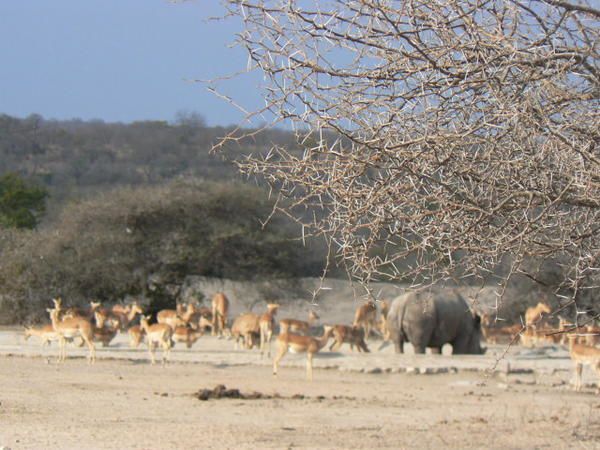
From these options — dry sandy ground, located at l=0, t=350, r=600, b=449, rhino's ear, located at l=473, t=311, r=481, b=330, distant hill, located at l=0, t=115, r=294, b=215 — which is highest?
distant hill, located at l=0, t=115, r=294, b=215

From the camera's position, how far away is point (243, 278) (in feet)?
108

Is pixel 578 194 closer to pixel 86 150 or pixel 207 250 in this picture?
pixel 207 250

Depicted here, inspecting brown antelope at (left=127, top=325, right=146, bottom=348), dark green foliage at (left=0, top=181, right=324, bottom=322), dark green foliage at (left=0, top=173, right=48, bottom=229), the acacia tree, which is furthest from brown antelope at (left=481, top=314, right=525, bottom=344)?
the acacia tree

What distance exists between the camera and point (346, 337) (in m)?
22.8

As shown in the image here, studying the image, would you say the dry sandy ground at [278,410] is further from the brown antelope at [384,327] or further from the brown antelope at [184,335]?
the brown antelope at [384,327]

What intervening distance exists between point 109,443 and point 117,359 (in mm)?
9619

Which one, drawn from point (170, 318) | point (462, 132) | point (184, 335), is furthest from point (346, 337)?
point (462, 132)

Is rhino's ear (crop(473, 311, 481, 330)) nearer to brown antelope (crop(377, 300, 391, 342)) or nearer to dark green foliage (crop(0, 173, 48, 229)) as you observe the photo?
brown antelope (crop(377, 300, 391, 342))

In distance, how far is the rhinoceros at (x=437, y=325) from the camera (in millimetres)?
24594

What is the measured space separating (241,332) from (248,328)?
0.27 meters

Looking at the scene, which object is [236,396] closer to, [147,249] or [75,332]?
[75,332]

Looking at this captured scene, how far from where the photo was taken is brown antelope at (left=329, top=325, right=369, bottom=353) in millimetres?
22688

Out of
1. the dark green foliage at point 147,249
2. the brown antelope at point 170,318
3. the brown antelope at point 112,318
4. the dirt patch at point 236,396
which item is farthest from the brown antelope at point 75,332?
the dark green foliage at point 147,249

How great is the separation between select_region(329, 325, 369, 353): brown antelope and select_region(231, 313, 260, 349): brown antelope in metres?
1.57
